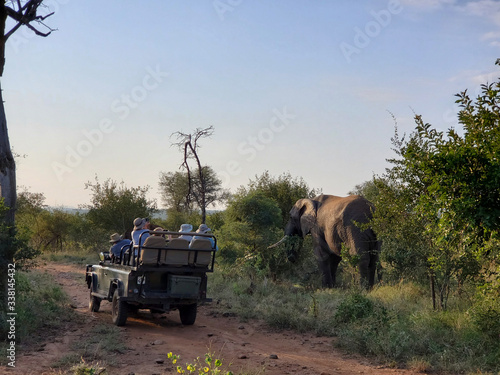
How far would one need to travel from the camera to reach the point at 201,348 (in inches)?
356

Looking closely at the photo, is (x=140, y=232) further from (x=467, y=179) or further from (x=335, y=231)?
(x=335, y=231)

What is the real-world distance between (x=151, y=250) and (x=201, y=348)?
2.10m

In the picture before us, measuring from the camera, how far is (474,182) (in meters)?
7.45

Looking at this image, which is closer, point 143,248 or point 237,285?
point 143,248

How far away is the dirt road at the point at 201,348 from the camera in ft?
25.9

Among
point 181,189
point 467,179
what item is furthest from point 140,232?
point 181,189

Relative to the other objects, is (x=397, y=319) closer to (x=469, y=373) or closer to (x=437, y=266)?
(x=437, y=266)

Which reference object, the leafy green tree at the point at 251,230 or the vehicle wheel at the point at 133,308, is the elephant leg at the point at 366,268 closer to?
the leafy green tree at the point at 251,230

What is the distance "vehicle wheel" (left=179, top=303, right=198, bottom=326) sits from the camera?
1105 centimetres

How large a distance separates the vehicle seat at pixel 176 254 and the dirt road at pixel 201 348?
1.28 m

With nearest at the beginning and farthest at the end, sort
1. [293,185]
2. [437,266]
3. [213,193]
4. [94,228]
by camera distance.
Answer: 1. [437,266]
2. [293,185]
3. [94,228]
4. [213,193]

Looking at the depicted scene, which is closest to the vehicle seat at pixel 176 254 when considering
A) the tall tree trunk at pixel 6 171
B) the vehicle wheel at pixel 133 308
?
the vehicle wheel at pixel 133 308

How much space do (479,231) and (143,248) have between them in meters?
5.60

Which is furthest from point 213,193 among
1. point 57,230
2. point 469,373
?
point 469,373
